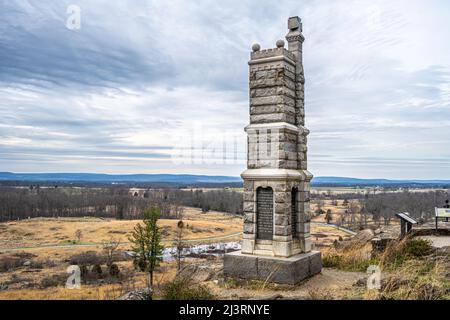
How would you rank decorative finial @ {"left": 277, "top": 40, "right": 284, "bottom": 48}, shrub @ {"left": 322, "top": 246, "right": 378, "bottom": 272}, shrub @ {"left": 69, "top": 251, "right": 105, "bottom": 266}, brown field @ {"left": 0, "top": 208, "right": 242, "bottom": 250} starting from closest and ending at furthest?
decorative finial @ {"left": 277, "top": 40, "right": 284, "bottom": 48}
shrub @ {"left": 322, "top": 246, "right": 378, "bottom": 272}
shrub @ {"left": 69, "top": 251, "right": 105, "bottom": 266}
brown field @ {"left": 0, "top": 208, "right": 242, "bottom": 250}

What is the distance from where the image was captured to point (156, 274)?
4412 centimetres

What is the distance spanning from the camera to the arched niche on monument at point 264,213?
11.6 meters

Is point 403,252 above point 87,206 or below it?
above

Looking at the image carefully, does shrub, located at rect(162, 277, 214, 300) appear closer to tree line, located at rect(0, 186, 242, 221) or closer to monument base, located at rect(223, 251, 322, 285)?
monument base, located at rect(223, 251, 322, 285)

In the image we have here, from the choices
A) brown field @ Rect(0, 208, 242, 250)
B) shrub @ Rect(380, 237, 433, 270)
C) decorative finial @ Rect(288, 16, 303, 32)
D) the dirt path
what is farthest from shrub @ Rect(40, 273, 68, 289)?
decorative finial @ Rect(288, 16, 303, 32)

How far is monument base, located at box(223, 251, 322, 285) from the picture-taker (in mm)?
10711

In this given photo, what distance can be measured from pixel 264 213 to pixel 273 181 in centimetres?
104

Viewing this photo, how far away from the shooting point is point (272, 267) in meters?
10.9

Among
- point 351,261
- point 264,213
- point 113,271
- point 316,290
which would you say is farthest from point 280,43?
point 113,271

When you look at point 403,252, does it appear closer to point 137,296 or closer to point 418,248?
point 418,248
